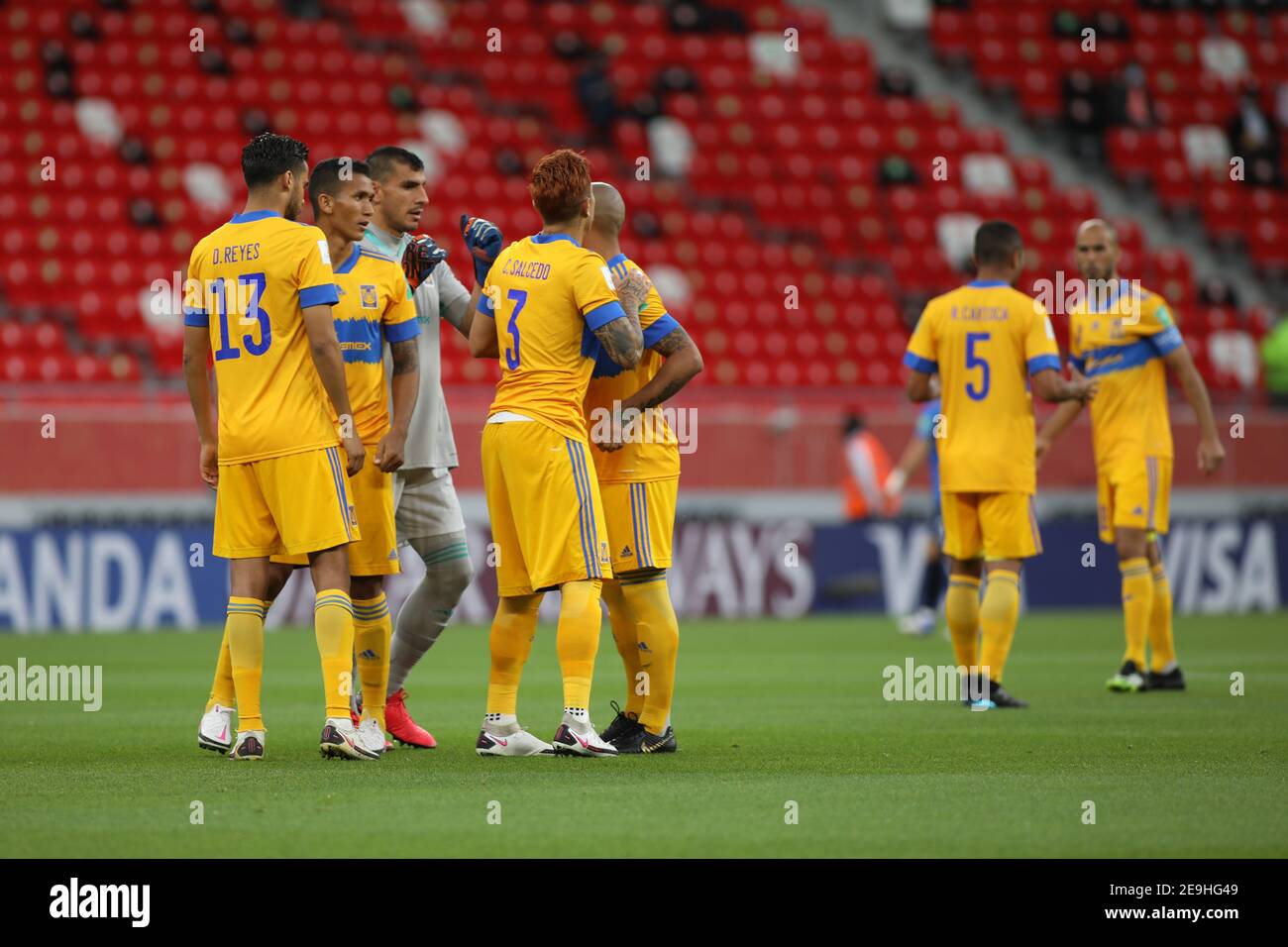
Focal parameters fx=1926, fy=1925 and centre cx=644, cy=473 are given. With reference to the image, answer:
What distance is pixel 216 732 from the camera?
7668 millimetres

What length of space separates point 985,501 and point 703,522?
931cm

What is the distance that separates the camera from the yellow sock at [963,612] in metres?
9.95

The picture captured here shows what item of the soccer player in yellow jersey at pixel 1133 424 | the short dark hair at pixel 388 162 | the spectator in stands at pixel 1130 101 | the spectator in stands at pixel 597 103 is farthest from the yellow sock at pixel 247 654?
the spectator in stands at pixel 1130 101

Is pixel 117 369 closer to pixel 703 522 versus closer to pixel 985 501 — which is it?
pixel 703 522

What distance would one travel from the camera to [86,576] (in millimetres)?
17000

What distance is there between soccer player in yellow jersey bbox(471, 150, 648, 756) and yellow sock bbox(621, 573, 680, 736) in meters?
0.33

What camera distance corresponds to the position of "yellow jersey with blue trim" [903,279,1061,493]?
32.0 ft

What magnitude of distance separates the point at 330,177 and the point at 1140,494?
17.9 feet

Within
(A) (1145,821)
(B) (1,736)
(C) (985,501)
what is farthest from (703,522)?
(A) (1145,821)

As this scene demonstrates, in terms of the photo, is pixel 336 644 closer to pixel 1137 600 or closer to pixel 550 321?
pixel 550 321

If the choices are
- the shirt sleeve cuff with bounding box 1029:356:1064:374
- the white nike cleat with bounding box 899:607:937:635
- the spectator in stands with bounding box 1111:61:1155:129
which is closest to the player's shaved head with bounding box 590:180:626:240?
the shirt sleeve cuff with bounding box 1029:356:1064:374

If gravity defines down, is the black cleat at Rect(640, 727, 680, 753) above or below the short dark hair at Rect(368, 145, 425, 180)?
below

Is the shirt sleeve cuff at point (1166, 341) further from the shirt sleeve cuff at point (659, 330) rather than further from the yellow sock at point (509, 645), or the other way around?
the yellow sock at point (509, 645)
